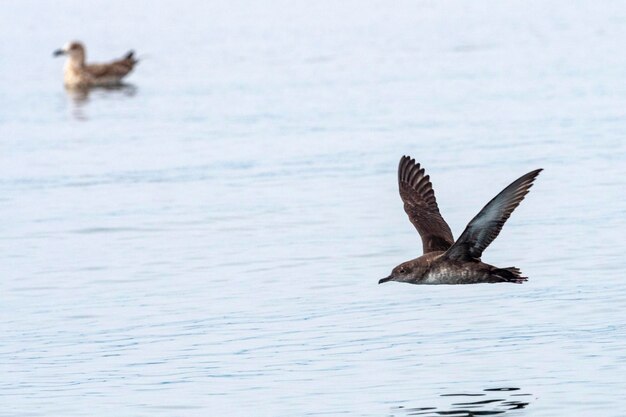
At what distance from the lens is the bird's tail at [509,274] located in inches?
471

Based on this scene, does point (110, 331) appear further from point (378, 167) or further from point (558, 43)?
point (558, 43)

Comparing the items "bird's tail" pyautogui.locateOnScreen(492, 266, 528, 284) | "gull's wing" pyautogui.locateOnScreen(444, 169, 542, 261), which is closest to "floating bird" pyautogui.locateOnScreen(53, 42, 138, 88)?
"gull's wing" pyautogui.locateOnScreen(444, 169, 542, 261)

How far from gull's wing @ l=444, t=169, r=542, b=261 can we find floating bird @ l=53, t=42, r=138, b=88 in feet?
70.6

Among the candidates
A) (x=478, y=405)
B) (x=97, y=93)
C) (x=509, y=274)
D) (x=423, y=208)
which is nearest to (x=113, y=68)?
(x=97, y=93)

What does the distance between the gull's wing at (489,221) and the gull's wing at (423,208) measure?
2.65ft

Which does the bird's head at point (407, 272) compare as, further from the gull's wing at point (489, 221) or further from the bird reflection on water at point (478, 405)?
the bird reflection on water at point (478, 405)

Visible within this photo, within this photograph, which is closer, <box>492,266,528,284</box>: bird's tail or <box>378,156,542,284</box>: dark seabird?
<box>378,156,542,284</box>: dark seabird

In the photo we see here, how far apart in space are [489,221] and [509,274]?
482mm

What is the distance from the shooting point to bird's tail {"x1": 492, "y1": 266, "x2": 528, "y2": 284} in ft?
39.2

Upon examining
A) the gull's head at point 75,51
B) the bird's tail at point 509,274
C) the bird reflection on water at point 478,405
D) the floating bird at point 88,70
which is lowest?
the bird reflection on water at point 478,405

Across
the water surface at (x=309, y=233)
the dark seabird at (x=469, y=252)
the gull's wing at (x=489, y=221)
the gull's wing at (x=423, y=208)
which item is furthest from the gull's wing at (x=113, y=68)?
the gull's wing at (x=489, y=221)

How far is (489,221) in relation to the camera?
1188cm

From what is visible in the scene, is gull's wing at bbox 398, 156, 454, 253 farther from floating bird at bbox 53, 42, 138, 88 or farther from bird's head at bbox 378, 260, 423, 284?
floating bird at bbox 53, 42, 138, 88

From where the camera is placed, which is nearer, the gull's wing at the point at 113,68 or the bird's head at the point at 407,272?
the bird's head at the point at 407,272
